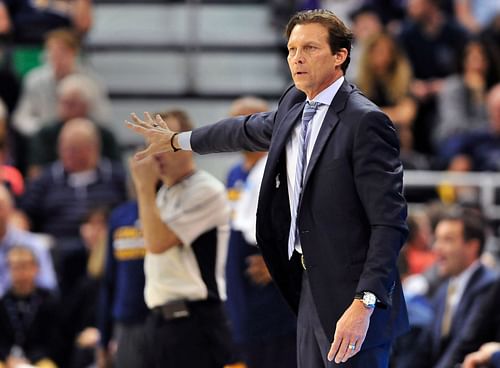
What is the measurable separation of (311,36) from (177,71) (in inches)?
305

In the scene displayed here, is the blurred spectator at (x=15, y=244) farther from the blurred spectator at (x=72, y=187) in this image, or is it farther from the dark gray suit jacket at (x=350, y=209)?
the dark gray suit jacket at (x=350, y=209)

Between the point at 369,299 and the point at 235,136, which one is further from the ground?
the point at 235,136

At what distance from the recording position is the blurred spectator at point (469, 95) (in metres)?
10.9

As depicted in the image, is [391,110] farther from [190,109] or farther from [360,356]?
[360,356]

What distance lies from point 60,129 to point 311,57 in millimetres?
6060

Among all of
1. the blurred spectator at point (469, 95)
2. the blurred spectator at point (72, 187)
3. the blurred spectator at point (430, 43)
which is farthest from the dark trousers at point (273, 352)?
the blurred spectator at point (430, 43)

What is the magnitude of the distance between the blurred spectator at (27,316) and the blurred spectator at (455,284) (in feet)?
8.38

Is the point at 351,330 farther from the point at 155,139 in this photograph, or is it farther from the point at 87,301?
the point at 87,301

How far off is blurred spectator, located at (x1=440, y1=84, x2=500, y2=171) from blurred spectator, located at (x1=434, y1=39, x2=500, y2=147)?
0.28 meters

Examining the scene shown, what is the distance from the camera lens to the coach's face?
440 cm

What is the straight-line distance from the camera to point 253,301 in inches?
265

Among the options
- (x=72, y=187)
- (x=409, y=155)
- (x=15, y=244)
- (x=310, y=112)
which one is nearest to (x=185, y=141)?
(x=310, y=112)

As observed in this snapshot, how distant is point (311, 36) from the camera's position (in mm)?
4398

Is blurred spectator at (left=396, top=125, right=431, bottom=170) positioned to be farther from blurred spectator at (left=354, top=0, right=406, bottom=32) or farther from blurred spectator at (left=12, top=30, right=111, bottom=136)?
blurred spectator at (left=12, top=30, right=111, bottom=136)
